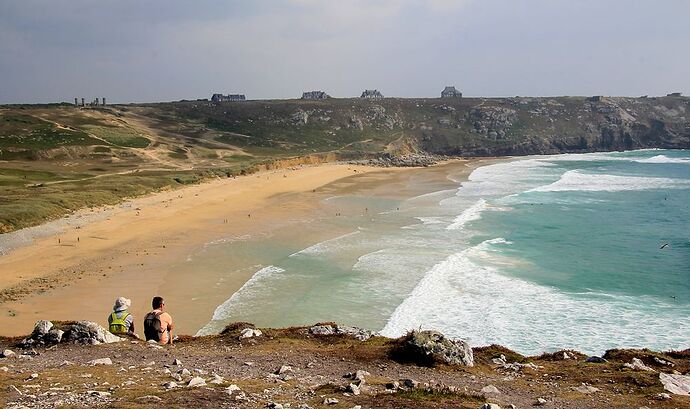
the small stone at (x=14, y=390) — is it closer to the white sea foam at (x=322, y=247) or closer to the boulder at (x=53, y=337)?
the boulder at (x=53, y=337)

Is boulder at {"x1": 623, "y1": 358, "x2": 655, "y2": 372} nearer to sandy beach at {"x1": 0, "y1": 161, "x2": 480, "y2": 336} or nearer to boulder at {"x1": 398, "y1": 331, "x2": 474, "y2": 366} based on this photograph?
boulder at {"x1": 398, "y1": 331, "x2": 474, "y2": 366}

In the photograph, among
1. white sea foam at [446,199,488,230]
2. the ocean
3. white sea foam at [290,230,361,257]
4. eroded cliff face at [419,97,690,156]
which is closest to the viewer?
the ocean

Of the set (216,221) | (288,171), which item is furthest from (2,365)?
(288,171)

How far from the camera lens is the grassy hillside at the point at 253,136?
5084cm

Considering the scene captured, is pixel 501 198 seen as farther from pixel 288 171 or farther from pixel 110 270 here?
pixel 110 270

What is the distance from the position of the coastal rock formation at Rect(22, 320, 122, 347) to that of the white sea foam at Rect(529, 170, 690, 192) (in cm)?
5103

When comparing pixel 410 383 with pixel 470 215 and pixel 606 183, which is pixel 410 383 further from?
pixel 606 183

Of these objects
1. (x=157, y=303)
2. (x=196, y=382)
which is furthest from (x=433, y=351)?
(x=157, y=303)

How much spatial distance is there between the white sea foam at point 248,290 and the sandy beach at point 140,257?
36cm

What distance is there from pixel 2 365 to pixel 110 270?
1540cm

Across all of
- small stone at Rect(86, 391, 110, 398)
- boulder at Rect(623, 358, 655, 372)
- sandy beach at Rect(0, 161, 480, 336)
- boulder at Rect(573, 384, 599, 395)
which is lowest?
sandy beach at Rect(0, 161, 480, 336)

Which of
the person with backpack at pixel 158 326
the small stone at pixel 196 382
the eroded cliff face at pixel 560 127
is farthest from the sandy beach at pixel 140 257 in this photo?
the eroded cliff face at pixel 560 127

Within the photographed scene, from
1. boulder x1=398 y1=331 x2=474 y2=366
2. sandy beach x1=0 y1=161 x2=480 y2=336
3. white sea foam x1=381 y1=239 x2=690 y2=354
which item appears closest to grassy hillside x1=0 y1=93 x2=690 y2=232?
sandy beach x1=0 y1=161 x2=480 y2=336

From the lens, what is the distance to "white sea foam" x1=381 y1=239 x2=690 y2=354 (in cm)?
1769
